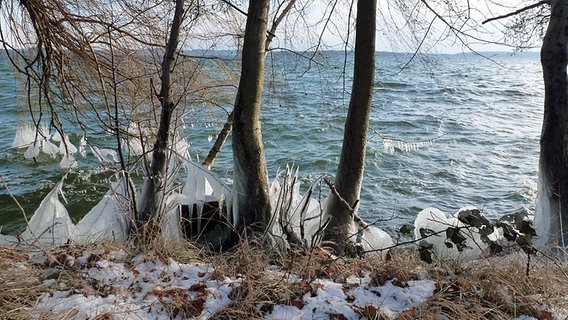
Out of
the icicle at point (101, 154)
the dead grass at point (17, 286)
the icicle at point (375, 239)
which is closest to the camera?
the dead grass at point (17, 286)

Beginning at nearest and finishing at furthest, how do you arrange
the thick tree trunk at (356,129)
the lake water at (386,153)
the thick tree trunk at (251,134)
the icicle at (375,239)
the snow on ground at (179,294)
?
the snow on ground at (179,294), the thick tree trunk at (251,134), the thick tree trunk at (356,129), the icicle at (375,239), the lake water at (386,153)

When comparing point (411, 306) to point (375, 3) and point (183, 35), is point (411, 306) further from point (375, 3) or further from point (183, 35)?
point (183, 35)

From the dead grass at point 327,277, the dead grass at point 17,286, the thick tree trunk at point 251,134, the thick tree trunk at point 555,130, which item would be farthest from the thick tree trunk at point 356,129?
the dead grass at point 17,286

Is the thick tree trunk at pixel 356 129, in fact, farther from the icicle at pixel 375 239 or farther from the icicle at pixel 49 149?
the icicle at pixel 49 149

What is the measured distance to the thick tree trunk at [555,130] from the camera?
4961mm

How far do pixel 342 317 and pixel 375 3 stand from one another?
344 centimetres

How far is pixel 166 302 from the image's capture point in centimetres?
311

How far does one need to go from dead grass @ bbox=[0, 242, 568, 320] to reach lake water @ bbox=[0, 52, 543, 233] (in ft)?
4.48

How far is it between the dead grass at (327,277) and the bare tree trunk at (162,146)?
40.3 inches

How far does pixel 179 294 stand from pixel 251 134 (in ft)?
6.86

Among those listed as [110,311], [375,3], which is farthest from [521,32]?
[110,311]

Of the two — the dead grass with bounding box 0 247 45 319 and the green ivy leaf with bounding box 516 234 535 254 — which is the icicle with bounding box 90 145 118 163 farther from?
the green ivy leaf with bounding box 516 234 535 254

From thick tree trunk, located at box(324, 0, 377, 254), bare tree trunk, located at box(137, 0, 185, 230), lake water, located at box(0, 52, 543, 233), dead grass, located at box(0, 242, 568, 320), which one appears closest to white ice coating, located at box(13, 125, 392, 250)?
bare tree trunk, located at box(137, 0, 185, 230)

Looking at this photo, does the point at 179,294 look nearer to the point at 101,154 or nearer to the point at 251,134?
the point at 251,134
